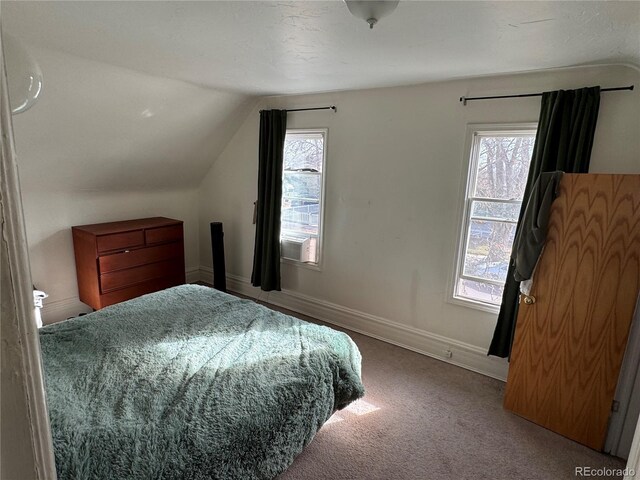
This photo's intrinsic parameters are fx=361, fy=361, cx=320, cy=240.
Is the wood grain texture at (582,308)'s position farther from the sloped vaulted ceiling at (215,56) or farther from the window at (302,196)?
the window at (302,196)

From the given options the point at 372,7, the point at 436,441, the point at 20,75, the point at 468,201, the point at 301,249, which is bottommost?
the point at 436,441

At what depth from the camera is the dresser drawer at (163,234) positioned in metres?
3.73

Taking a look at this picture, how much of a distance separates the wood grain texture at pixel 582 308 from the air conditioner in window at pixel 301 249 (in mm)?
2072

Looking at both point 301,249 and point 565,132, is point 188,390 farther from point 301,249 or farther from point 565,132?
point 565,132

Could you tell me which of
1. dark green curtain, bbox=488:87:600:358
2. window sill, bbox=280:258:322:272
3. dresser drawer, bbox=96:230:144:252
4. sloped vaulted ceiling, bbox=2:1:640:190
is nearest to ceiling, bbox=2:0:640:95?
sloped vaulted ceiling, bbox=2:1:640:190

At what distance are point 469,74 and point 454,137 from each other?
45 cm

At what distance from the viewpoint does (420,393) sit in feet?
8.71

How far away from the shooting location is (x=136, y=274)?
12.0 feet

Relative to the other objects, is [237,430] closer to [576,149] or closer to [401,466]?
[401,466]

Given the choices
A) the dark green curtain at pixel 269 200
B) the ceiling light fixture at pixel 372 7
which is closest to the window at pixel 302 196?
the dark green curtain at pixel 269 200

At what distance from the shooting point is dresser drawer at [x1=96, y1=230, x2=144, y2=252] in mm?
3363

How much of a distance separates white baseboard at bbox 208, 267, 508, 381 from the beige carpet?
0.54 ft

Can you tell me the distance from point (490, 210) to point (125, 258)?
3.35 meters

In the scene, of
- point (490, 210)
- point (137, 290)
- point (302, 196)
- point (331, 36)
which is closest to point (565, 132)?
point (490, 210)
